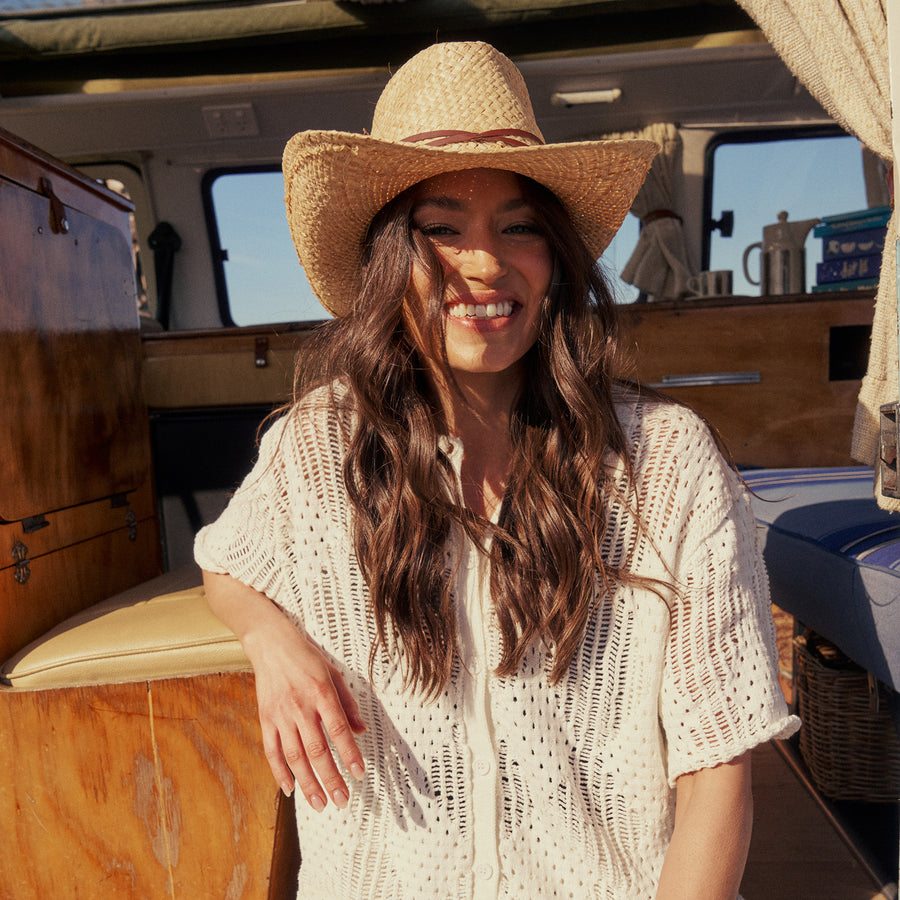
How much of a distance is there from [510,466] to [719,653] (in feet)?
1.51

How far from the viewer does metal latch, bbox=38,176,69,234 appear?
1786mm

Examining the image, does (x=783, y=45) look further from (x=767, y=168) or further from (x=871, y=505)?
(x=767, y=168)

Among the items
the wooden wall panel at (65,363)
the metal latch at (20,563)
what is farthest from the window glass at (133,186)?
the metal latch at (20,563)

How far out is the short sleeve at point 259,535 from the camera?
1366 mm

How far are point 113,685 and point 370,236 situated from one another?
3.07 feet

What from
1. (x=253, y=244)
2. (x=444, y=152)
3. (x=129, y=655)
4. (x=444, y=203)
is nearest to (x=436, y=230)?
(x=444, y=203)

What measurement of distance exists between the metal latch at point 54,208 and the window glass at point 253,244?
2347mm

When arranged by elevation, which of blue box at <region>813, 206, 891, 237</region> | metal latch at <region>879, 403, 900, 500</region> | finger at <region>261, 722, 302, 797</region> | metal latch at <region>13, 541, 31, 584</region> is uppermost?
blue box at <region>813, 206, 891, 237</region>

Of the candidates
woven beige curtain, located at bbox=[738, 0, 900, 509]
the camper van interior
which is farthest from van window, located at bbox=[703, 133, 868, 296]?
woven beige curtain, located at bbox=[738, 0, 900, 509]

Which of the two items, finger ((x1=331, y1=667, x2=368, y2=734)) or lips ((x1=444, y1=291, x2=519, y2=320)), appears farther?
lips ((x1=444, y1=291, x2=519, y2=320))

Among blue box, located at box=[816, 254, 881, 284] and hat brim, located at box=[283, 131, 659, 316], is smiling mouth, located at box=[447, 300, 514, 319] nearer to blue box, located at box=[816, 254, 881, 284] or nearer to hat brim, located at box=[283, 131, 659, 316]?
hat brim, located at box=[283, 131, 659, 316]

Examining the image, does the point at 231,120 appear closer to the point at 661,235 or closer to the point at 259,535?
the point at 661,235

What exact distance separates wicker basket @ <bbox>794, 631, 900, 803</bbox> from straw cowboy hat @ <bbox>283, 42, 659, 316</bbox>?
125 centimetres

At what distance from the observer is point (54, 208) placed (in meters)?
1.82
